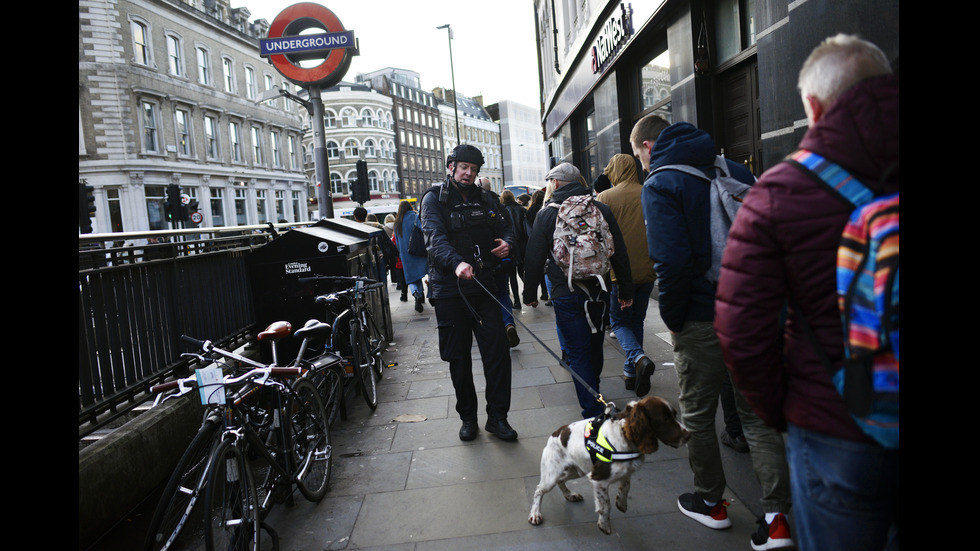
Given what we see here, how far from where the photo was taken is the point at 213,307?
18.1 ft

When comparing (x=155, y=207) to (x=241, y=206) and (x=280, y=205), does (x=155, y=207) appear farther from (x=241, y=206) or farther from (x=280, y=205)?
(x=280, y=205)

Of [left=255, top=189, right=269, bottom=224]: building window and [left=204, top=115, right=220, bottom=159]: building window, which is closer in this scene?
[left=204, top=115, right=220, bottom=159]: building window

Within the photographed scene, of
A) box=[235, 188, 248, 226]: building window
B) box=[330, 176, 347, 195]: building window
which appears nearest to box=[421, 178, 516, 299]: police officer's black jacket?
box=[235, 188, 248, 226]: building window

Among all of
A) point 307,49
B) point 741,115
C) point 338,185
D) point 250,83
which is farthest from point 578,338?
point 338,185

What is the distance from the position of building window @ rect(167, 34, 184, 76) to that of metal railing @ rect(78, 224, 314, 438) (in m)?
35.6

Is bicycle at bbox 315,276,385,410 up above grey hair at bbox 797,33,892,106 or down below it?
below

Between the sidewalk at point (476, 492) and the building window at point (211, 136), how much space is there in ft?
Answer: 122

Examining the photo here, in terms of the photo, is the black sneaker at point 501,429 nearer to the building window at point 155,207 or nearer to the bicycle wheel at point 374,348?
the bicycle wheel at point 374,348

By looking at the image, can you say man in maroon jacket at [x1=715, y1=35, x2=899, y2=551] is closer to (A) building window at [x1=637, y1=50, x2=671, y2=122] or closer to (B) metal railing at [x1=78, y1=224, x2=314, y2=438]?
(B) metal railing at [x1=78, y1=224, x2=314, y2=438]

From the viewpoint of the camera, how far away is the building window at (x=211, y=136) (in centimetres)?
3772

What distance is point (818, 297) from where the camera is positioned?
1.46m

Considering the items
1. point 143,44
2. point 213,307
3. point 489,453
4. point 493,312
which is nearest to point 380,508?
point 489,453

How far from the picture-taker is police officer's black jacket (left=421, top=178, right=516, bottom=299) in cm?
441
